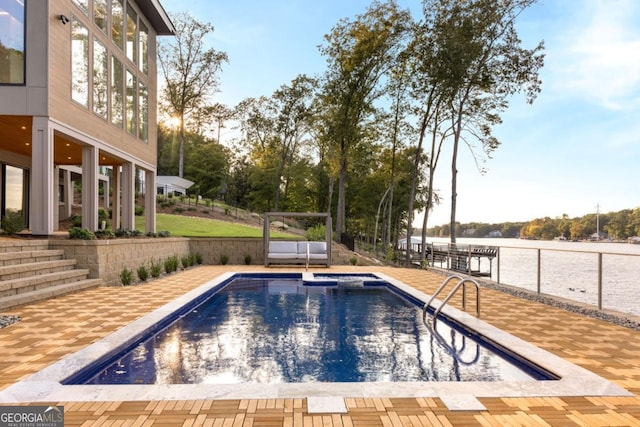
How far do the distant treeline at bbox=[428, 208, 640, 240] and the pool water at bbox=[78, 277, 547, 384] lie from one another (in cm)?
5242

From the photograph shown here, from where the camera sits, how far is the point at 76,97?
33.1ft

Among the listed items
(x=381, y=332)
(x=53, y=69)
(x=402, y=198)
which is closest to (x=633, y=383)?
(x=381, y=332)

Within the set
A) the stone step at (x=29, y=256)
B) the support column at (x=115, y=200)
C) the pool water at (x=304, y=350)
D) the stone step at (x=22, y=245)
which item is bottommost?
the pool water at (x=304, y=350)

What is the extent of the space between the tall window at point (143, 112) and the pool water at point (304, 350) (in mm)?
9093

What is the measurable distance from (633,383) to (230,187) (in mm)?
46275

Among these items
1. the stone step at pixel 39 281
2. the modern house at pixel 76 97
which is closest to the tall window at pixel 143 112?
the modern house at pixel 76 97

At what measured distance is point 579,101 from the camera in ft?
83.0

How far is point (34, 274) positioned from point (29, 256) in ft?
1.52

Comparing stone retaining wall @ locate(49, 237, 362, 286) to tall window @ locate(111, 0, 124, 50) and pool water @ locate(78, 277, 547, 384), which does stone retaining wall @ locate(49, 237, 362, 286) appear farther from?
tall window @ locate(111, 0, 124, 50)

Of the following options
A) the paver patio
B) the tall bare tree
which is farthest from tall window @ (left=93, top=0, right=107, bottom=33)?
the tall bare tree

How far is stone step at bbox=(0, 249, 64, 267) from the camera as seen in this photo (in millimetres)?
7164

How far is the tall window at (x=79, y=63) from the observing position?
9.97m

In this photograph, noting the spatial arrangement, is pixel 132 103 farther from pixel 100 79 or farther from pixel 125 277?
pixel 125 277

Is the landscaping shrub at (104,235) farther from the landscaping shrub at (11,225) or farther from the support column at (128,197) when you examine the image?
the support column at (128,197)
